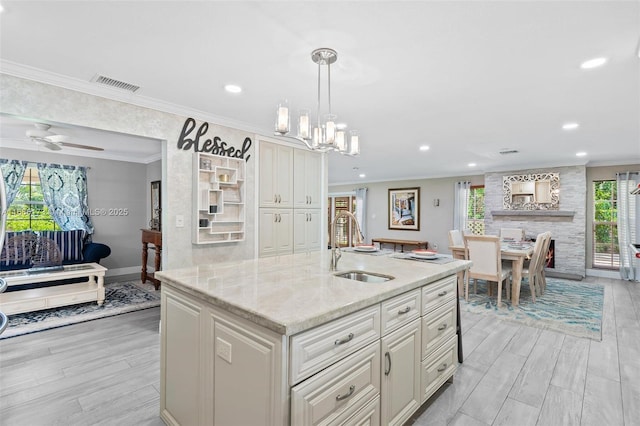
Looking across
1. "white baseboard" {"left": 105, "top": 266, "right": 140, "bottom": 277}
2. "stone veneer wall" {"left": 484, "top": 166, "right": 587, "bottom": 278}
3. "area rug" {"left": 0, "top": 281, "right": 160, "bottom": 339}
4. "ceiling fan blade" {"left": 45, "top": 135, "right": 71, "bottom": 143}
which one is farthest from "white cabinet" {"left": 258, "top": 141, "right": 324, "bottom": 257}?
"stone veneer wall" {"left": 484, "top": 166, "right": 587, "bottom": 278}

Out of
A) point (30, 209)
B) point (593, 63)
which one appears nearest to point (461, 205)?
point (593, 63)

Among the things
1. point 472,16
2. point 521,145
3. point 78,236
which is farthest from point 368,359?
point 78,236

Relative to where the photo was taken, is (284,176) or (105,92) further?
(284,176)

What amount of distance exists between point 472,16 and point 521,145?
3.95 m

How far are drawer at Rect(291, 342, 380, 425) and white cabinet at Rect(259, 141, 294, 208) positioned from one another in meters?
2.85

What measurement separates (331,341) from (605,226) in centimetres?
799

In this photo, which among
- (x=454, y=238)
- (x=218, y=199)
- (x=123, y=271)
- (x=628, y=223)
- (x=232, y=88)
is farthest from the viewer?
(x=123, y=271)

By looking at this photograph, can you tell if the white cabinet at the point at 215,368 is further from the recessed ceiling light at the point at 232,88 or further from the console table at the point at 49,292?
the console table at the point at 49,292

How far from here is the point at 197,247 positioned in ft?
11.6

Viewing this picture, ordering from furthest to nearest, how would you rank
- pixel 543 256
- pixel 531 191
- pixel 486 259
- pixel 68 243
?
pixel 531 191 → pixel 68 243 → pixel 543 256 → pixel 486 259

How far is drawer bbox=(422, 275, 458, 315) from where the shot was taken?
2019mm

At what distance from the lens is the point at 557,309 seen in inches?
170

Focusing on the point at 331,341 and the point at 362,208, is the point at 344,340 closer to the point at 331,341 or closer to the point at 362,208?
the point at 331,341

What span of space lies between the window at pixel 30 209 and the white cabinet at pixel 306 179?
15.4 feet
